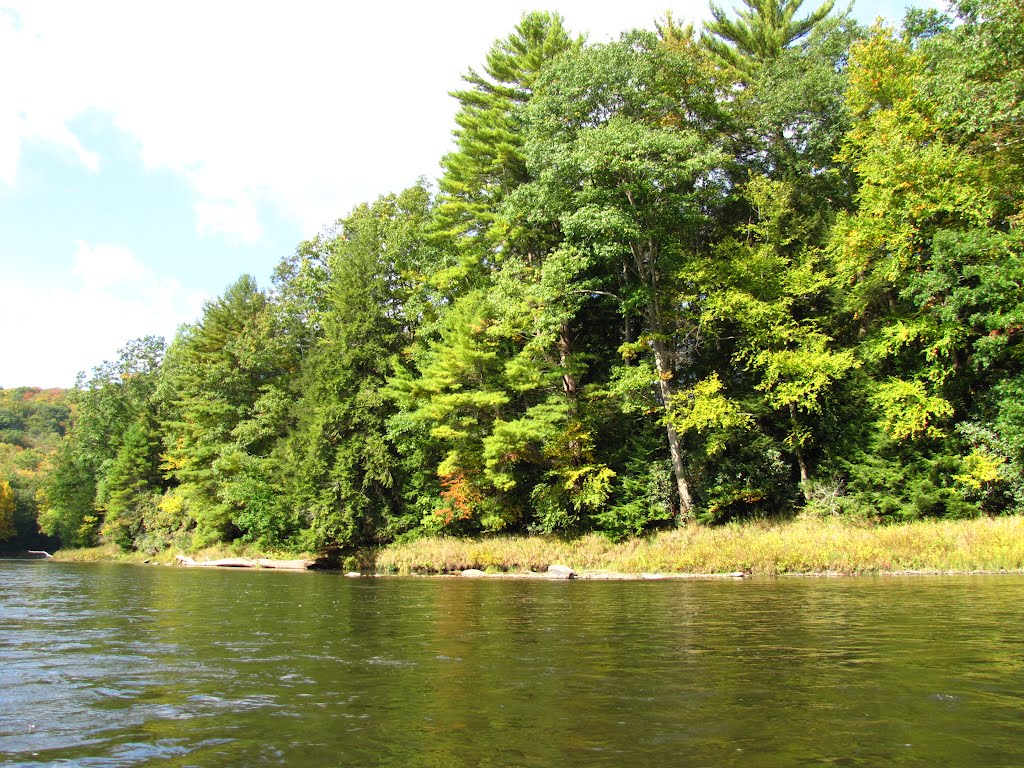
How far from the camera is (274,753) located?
17.1 feet

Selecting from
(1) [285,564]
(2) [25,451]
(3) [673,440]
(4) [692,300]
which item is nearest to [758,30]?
(4) [692,300]

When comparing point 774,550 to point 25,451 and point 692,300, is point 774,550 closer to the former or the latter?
point 692,300

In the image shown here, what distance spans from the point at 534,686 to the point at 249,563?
38.9 metres

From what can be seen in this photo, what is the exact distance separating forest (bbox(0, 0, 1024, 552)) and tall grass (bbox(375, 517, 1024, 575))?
1.63 metres

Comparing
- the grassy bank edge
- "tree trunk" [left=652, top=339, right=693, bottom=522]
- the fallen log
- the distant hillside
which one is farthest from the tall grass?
the distant hillside

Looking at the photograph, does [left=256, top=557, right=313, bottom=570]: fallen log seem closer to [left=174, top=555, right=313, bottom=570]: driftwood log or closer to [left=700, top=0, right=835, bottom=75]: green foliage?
[left=174, top=555, right=313, bottom=570]: driftwood log

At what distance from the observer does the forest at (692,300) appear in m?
25.0

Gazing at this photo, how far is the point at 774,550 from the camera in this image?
76.4 feet

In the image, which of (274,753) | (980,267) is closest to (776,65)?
(980,267)

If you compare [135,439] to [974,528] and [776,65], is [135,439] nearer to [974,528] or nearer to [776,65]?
[776,65]

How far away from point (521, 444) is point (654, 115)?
643 inches

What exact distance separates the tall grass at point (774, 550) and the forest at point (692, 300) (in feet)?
5.36

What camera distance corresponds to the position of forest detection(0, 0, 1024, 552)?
25.0 meters

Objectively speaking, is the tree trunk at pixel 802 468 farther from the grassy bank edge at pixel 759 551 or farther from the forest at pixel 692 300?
the grassy bank edge at pixel 759 551
